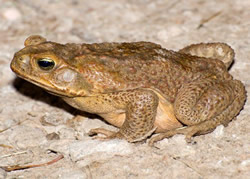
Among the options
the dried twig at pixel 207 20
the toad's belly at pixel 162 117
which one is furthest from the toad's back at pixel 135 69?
the dried twig at pixel 207 20

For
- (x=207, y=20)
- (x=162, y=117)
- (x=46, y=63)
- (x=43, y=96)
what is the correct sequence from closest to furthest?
(x=46, y=63) < (x=162, y=117) < (x=43, y=96) < (x=207, y=20)

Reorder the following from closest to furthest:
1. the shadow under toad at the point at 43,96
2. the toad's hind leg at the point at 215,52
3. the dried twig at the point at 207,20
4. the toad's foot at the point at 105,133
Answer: the toad's foot at the point at 105,133
the toad's hind leg at the point at 215,52
the shadow under toad at the point at 43,96
the dried twig at the point at 207,20

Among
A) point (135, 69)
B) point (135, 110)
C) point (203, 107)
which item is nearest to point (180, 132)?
point (203, 107)

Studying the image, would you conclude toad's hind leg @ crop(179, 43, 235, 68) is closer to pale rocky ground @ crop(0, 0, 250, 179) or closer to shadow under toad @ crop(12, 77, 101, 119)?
pale rocky ground @ crop(0, 0, 250, 179)

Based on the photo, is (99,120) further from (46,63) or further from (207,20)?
(207,20)

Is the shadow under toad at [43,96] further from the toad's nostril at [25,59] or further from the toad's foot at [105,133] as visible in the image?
the toad's nostril at [25,59]

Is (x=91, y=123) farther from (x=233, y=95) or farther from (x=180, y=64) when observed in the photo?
(x=233, y=95)

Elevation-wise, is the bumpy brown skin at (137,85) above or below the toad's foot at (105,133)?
above

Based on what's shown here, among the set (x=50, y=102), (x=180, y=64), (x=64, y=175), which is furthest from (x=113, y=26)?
(x=64, y=175)
